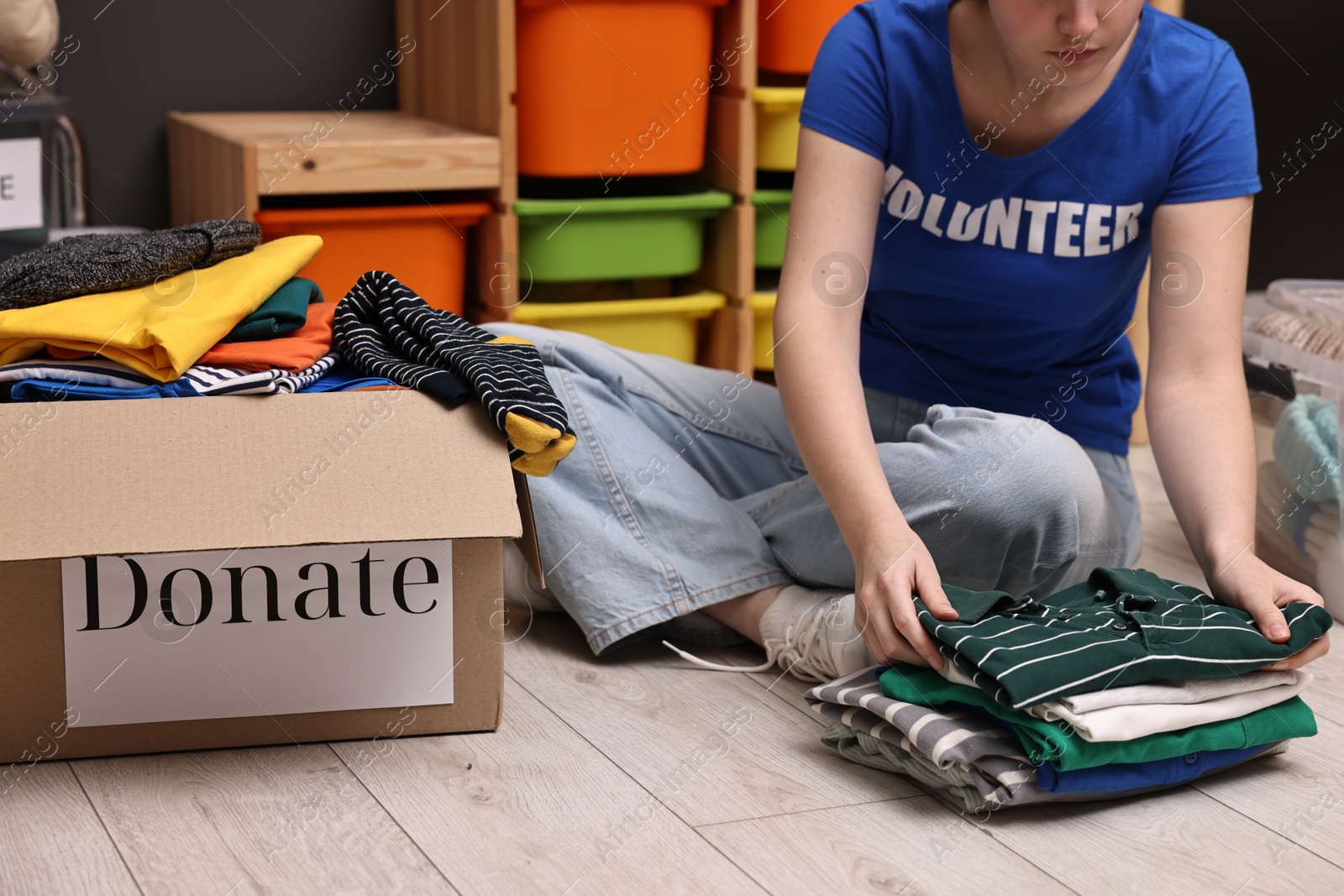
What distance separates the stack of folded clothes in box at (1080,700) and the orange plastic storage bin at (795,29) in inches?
40.5

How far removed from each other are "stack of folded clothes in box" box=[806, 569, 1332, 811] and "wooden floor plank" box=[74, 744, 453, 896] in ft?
1.05

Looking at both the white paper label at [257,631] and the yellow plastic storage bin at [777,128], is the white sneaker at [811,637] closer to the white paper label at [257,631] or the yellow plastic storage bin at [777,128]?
the white paper label at [257,631]

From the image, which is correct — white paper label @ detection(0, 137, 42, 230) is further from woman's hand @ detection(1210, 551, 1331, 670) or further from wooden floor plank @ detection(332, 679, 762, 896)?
woman's hand @ detection(1210, 551, 1331, 670)

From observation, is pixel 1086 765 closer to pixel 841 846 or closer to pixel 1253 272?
pixel 841 846

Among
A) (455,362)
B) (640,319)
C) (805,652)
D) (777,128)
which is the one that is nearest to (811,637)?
(805,652)

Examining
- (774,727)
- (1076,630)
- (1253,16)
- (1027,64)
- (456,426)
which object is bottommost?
(774,727)

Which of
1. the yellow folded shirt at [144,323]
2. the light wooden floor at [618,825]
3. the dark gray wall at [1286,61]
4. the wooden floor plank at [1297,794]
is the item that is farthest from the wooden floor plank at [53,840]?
the dark gray wall at [1286,61]

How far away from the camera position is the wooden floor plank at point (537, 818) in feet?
2.51

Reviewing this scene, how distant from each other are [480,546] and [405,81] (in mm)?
1160

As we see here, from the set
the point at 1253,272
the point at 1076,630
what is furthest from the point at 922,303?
the point at 1253,272

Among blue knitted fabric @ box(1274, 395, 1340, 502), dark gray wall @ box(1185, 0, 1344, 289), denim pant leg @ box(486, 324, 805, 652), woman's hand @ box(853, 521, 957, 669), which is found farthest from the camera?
dark gray wall @ box(1185, 0, 1344, 289)

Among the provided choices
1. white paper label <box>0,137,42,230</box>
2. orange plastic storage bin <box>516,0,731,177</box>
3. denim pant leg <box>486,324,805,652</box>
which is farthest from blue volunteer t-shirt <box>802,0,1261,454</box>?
white paper label <box>0,137,42,230</box>

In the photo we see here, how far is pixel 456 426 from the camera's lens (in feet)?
2.98

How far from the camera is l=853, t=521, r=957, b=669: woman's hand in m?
0.85
